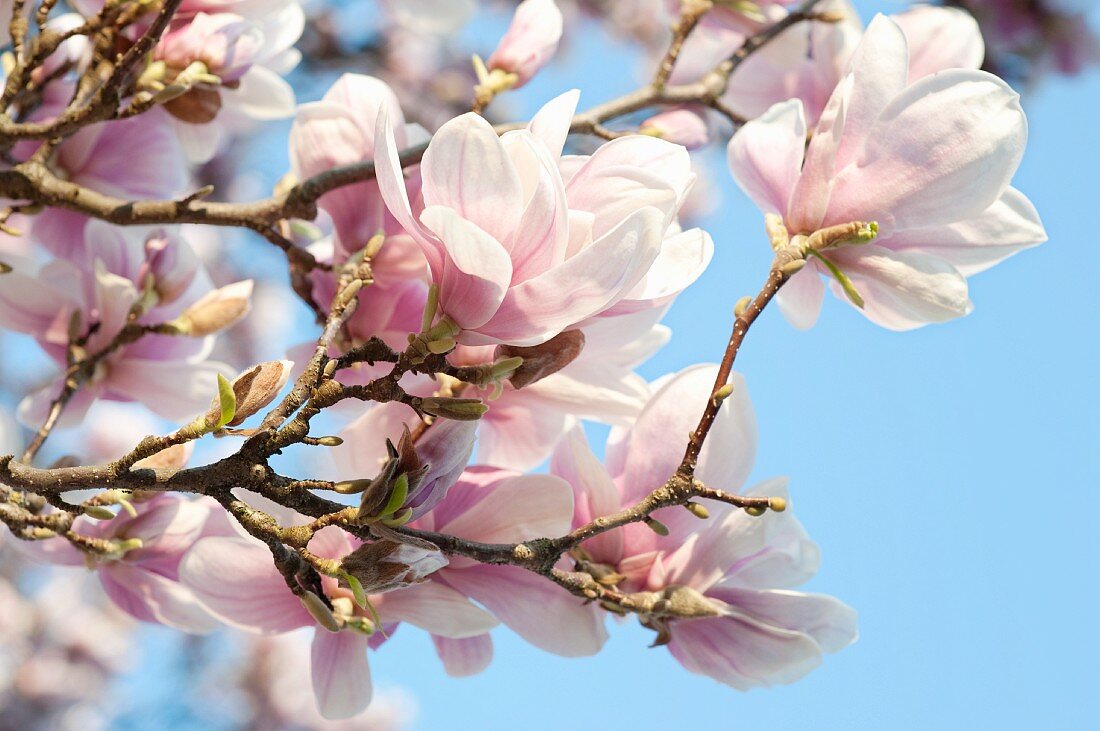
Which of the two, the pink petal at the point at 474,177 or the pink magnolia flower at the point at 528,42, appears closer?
the pink petal at the point at 474,177

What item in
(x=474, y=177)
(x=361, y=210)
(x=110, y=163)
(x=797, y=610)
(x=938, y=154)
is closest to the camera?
(x=474, y=177)

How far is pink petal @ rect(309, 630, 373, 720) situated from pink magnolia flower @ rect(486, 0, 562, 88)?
533 mm

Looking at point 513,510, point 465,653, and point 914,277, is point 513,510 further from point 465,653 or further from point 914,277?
point 914,277

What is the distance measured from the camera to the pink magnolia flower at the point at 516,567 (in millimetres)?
719

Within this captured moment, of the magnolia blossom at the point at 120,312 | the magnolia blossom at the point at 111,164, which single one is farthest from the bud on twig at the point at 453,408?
the magnolia blossom at the point at 111,164

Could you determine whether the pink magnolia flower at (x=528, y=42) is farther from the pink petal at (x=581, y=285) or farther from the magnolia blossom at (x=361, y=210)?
the pink petal at (x=581, y=285)

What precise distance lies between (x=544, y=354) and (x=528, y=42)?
466 millimetres

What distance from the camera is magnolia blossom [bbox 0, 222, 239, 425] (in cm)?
99

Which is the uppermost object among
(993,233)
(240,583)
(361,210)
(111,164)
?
(993,233)

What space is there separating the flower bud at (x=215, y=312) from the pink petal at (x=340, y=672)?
1.09 feet

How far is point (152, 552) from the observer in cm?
85

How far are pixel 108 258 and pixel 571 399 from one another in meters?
0.48

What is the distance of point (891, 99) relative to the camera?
2.24ft

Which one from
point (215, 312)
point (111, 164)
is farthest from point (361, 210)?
point (111, 164)
